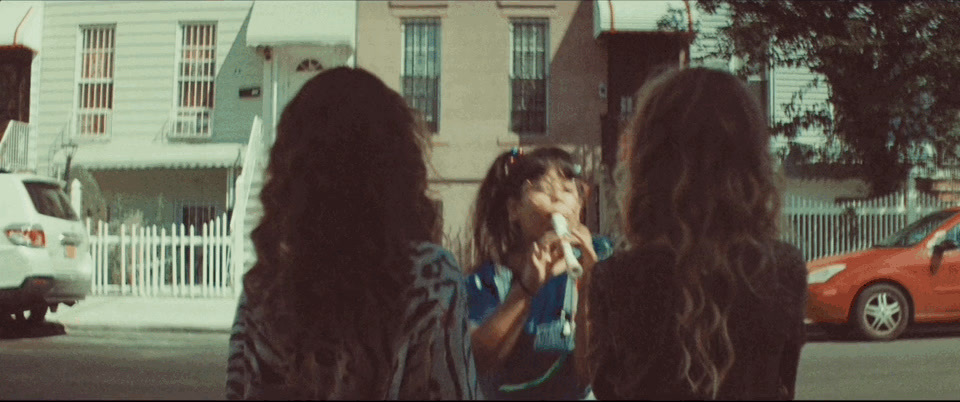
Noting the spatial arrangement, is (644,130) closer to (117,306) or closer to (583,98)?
(117,306)

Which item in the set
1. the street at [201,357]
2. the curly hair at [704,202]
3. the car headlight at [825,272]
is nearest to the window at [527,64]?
the street at [201,357]

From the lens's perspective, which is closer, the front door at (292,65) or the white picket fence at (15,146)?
the front door at (292,65)

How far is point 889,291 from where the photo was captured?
9742mm

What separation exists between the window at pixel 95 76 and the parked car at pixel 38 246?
29.4 feet

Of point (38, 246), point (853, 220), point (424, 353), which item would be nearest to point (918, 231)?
point (853, 220)

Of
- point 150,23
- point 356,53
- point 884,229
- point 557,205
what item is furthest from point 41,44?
point 557,205

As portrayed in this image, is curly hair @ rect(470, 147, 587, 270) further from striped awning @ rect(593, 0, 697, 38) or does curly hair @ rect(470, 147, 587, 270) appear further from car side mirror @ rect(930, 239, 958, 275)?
striped awning @ rect(593, 0, 697, 38)

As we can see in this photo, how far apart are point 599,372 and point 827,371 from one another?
255 inches

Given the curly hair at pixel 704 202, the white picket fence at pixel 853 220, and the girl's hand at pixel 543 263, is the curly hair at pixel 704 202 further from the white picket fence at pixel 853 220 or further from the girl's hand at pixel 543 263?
the white picket fence at pixel 853 220

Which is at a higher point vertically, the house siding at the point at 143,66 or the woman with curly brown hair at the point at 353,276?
the house siding at the point at 143,66

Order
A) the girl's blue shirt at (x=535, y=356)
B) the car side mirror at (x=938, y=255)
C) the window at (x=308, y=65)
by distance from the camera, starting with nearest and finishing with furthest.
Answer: the girl's blue shirt at (x=535, y=356), the car side mirror at (x=938, y=255), the window at (x=308, y=65)

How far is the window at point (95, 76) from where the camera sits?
62.2ft

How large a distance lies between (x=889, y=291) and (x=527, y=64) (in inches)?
372

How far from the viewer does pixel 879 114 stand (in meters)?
14.3
